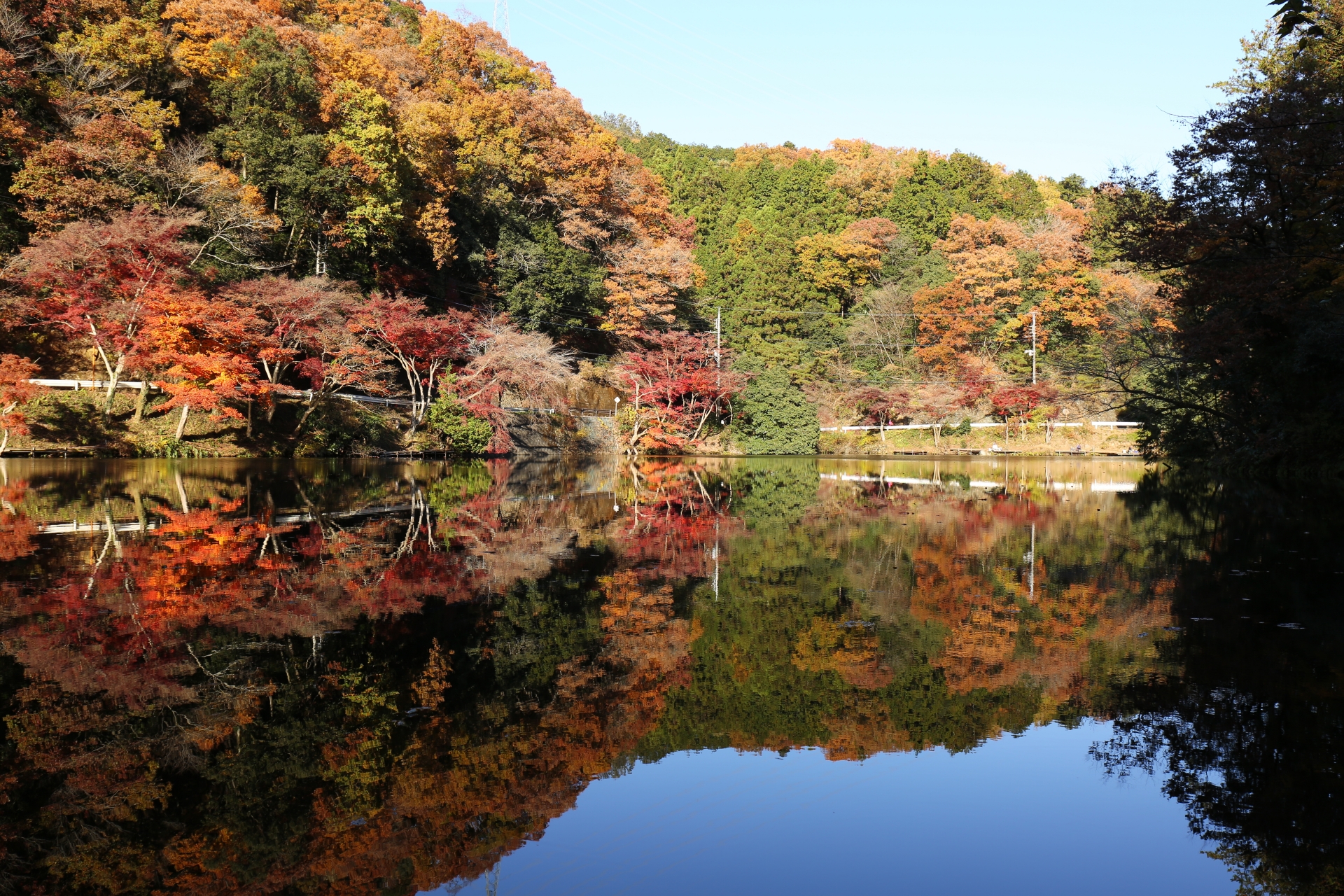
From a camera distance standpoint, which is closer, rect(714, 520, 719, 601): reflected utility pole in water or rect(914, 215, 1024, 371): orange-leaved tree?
rect(714, 520, 719, 601): reflected utility pole in water

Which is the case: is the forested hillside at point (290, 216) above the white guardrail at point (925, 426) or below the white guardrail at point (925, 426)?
above

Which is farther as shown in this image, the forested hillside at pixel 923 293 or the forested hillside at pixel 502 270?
the forested hillside at pixel 923 293

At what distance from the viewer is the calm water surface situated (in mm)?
2689

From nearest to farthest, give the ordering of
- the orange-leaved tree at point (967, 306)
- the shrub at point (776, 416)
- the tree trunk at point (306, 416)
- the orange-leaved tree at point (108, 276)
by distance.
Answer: the orange-leaved tree at point (108, 276) → the tree trunk at point (306, 416) → the shrub at point (776, 416) → the orange-leaved tree at point (967, 306)

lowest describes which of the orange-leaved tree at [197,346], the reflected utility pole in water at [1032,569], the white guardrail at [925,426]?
the reflected utility pole in water at [1032,569]

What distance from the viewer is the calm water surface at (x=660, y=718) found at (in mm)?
2689

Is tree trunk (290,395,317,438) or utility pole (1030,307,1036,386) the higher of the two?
utility pole (1030,307,1036,386)

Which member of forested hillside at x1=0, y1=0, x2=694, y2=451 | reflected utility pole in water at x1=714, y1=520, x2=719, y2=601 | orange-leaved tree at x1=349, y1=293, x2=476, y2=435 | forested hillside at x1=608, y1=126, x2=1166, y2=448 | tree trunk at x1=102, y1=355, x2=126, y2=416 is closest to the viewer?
reflected utility pole in water at x1=714, y1=520, x2=719, y2=601

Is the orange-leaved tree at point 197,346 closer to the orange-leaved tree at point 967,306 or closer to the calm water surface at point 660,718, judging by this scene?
the calm water surface at point 660,718

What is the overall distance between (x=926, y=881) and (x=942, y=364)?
36910 millimetres

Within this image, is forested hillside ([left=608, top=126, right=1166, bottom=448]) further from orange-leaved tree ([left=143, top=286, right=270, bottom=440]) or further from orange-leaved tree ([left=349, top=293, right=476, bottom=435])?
orange-leaved tree ([left=143, top=286, right=270, bottom=440])

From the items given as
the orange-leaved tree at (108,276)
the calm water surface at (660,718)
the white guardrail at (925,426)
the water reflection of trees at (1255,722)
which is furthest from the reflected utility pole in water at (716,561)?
the white guardrail at (925,426)

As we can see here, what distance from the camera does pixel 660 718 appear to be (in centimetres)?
388

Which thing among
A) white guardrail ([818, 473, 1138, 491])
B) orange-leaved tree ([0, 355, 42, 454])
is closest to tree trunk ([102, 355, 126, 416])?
orange-leaved tree ([0, 355, 42, 454])
